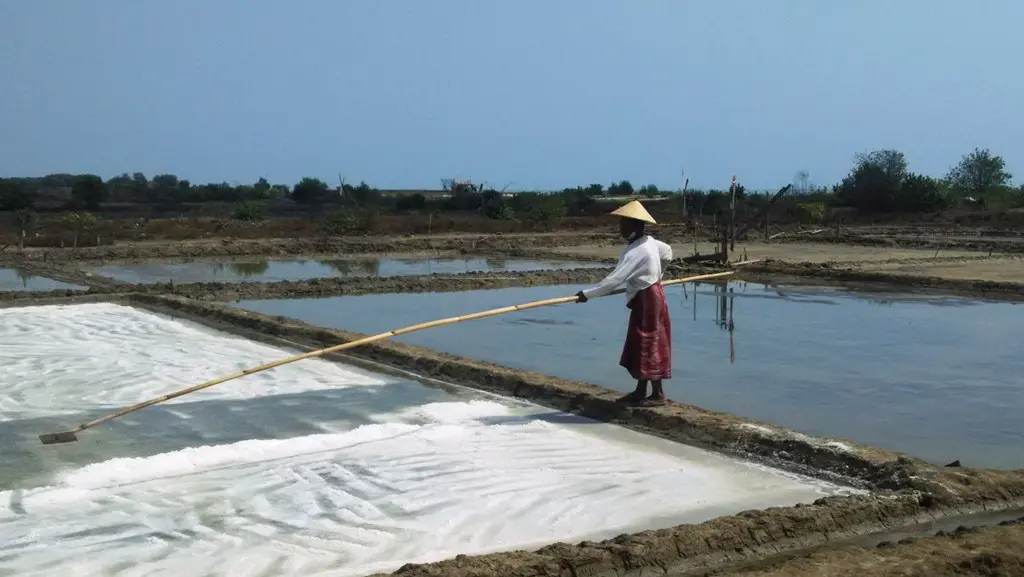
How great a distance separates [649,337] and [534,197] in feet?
→ 102

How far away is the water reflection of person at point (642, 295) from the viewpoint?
17.3 feet

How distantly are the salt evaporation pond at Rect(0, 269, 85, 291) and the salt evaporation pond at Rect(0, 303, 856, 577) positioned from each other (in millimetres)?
6785

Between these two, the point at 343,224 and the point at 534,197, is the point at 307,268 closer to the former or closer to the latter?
the point at 343,224

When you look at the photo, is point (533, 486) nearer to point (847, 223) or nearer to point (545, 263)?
point (545, 263)

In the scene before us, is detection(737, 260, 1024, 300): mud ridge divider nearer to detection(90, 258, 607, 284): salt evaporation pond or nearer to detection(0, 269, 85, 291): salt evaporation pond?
detection(90, 258, 607, 284): salt evaporation pond

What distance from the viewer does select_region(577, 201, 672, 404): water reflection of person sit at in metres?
5.26

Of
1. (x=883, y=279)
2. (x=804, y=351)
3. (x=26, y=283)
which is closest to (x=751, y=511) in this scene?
(x=804, y=351)

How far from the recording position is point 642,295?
529 centimetres

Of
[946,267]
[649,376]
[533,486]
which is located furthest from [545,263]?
[533,486]

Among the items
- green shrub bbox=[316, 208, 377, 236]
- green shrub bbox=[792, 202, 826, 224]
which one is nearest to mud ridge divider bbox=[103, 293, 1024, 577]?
green shrub bbox=[316, 208, 377, 236]

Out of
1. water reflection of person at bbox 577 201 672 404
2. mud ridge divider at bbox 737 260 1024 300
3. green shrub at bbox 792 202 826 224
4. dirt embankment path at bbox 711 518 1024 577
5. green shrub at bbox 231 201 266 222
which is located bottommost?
dirt embankment path at bbox 711 518 1024 577

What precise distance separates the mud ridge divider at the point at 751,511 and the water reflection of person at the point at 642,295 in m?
0.26

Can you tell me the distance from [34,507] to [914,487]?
3.26 meters

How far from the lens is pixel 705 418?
5.23 meters
